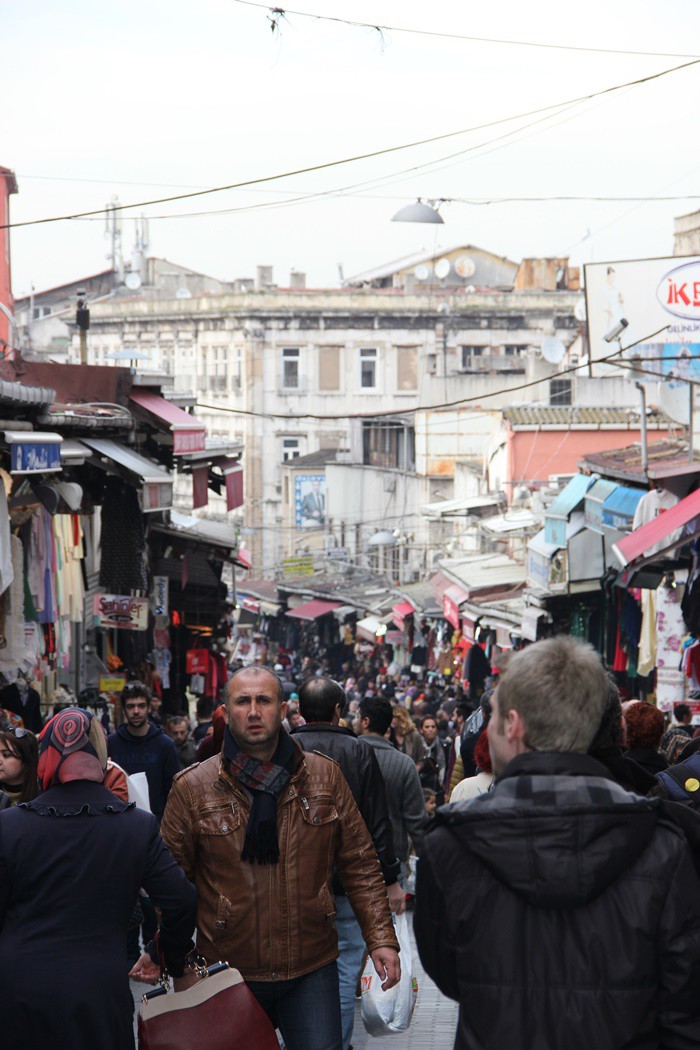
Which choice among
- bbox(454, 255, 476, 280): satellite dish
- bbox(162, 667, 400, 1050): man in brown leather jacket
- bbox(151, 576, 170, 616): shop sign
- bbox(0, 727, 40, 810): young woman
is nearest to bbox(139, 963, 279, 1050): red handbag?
bbox(162, 667, 400, 1050): man in brown leather jacket

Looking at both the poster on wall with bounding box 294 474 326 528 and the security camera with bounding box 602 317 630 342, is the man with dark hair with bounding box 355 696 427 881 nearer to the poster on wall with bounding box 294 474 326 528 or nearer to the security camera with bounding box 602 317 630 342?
the security camera with bounding box 602 317 630 342

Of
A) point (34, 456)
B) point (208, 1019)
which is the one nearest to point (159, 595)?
point (34, 456)

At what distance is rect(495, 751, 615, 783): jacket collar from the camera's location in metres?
3.01

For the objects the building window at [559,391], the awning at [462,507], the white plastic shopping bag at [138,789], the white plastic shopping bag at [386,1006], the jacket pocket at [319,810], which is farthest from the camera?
the building window at [559,391]

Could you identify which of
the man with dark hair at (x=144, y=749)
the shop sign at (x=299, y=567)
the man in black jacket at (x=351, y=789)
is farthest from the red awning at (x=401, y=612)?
the man in black jacket at (x=351, y=789)

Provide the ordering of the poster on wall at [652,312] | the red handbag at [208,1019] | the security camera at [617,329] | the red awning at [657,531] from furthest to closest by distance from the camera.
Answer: the security camera at [617,329]
the poster on wall at [652,312]
the red awning at [657,531]
the red handbag at [208,1019]

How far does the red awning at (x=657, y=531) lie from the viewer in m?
12.2

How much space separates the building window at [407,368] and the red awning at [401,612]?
3599 cm

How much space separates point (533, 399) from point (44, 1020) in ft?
159

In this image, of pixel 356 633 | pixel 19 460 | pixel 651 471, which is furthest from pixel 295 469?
pixel 19 460

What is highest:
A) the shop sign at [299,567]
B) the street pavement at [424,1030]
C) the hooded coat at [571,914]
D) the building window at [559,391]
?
the building window at [559,391]

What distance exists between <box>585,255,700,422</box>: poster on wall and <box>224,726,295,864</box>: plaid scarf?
39.7ft

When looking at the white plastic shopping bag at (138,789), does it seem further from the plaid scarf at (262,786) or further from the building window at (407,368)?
the building window at (407,368)

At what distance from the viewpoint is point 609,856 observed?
2926mm
